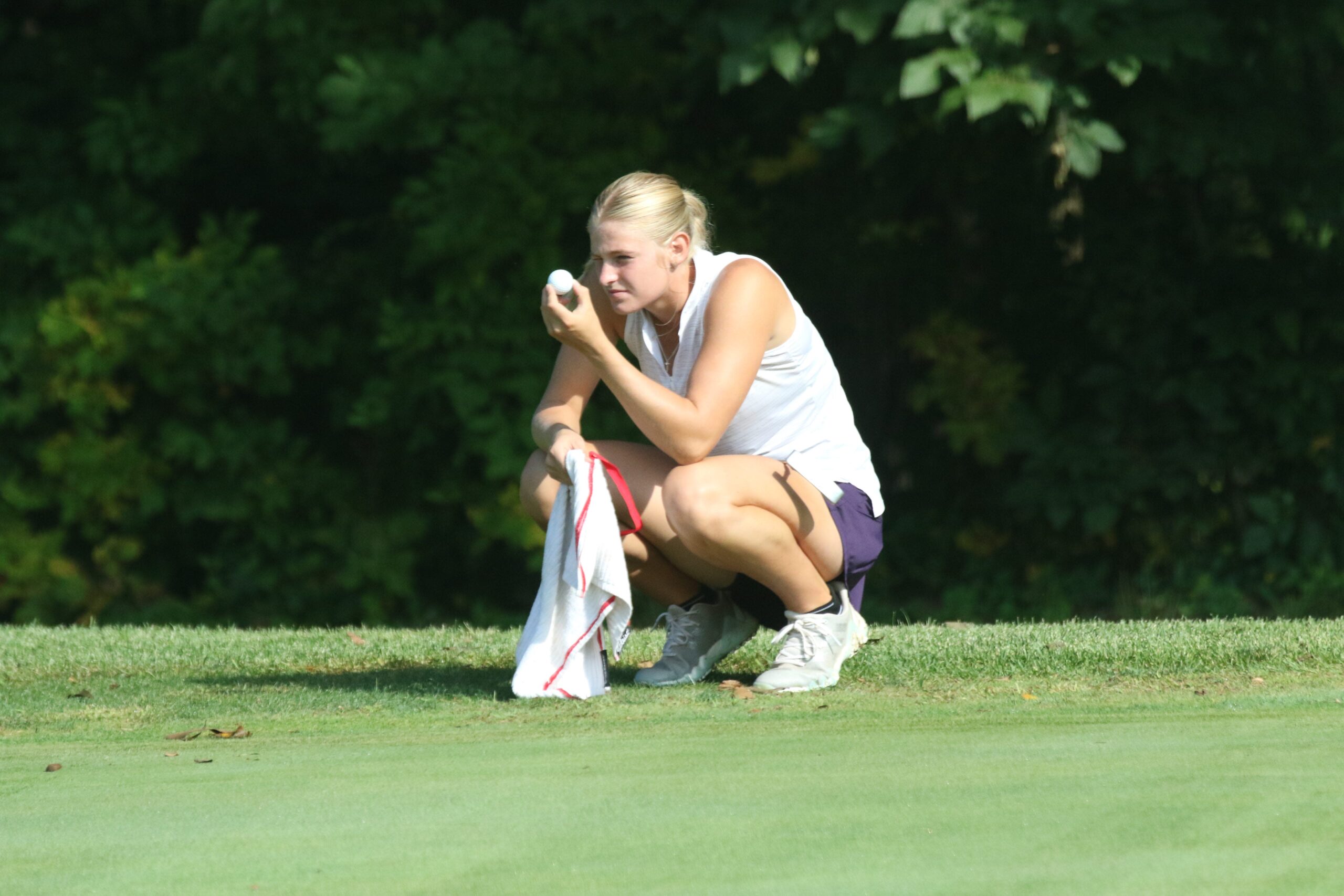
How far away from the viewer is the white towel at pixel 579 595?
11.0ft

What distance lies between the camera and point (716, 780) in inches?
99.2

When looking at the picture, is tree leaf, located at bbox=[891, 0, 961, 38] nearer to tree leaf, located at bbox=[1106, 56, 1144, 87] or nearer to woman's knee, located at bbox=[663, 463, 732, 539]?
tree leaf, located at bbox=[1106, 56, 1144, 87]

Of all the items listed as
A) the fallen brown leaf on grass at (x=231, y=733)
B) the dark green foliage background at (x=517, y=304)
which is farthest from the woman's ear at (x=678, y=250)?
the dark green foliage background at (x=517, y=304)

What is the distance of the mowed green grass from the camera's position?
202 centimetres

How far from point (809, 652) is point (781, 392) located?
0.57m

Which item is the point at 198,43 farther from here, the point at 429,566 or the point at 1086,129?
the point at 1086,129

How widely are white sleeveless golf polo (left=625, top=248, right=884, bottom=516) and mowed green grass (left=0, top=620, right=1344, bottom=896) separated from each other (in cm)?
52

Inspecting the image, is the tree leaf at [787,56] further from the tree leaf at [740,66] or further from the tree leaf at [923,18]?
the tree leaf at [923,18]

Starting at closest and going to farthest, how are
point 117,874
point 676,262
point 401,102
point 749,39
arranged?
1. point 117,874
2. point 676,262
3. point 749,39
4. point 401,102

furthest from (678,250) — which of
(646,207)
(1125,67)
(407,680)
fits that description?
(1125,67)

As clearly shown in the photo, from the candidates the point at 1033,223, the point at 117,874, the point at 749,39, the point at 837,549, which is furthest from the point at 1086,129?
the point at 117,874

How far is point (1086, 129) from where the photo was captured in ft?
18.2

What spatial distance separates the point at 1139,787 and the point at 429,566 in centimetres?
608

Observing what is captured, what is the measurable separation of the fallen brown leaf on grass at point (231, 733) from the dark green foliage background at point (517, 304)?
12.8 feet
